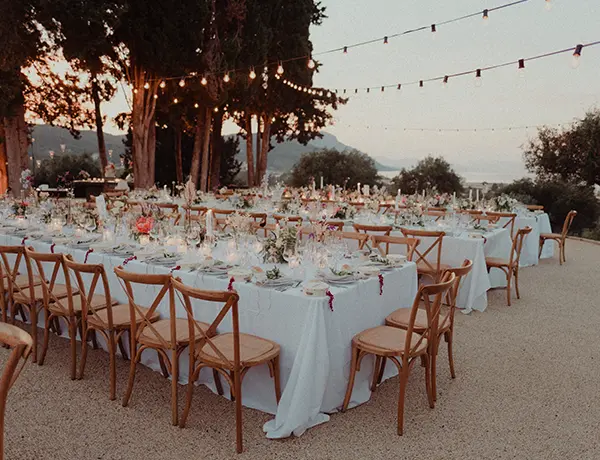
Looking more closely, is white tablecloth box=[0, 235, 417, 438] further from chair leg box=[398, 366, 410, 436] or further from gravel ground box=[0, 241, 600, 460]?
chair leg box=[398, 366, 410, 436]

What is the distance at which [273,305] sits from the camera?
321 centimetres

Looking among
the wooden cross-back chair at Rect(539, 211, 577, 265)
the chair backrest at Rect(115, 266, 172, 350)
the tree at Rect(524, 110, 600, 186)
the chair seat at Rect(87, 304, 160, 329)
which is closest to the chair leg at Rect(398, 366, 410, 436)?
the chair backrest at Rect(115, 266, 172, 350)

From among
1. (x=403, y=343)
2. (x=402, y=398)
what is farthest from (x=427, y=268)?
(x=402, y=398)

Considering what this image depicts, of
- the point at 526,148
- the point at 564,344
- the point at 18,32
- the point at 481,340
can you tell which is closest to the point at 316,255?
the point at 481,340

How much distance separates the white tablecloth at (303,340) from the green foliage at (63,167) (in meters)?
21.4

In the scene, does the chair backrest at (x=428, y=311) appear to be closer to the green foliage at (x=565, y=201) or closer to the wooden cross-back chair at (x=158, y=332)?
the wooden cross-back chair at (x=158, y=332)

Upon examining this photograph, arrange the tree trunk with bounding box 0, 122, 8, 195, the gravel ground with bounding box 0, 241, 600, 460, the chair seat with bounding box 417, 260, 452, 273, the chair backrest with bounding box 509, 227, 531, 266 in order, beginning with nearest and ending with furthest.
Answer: the gravel ground with bounding box 0, 241, 600, 460
the chair seat with bounding box 417, 260, 452, 273
the chair backrest with bounding box 509, 227, 531, 266
the tree trunk with bounding box 0, 122, 8, 195

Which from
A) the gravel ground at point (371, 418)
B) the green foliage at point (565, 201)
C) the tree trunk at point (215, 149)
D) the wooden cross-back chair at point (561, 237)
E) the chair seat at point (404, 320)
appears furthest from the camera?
the tree trunk at point (215, 149)

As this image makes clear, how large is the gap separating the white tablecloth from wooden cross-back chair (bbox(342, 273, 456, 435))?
9 centimetres

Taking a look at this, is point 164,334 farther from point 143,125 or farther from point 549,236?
point 143,125

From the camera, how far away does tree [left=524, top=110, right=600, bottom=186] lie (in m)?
16.2

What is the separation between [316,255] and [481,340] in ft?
6.93

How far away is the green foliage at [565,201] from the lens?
1555cm

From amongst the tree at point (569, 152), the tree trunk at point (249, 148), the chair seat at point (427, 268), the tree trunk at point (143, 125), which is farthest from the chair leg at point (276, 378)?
the tree trunk at point (249, 148)
